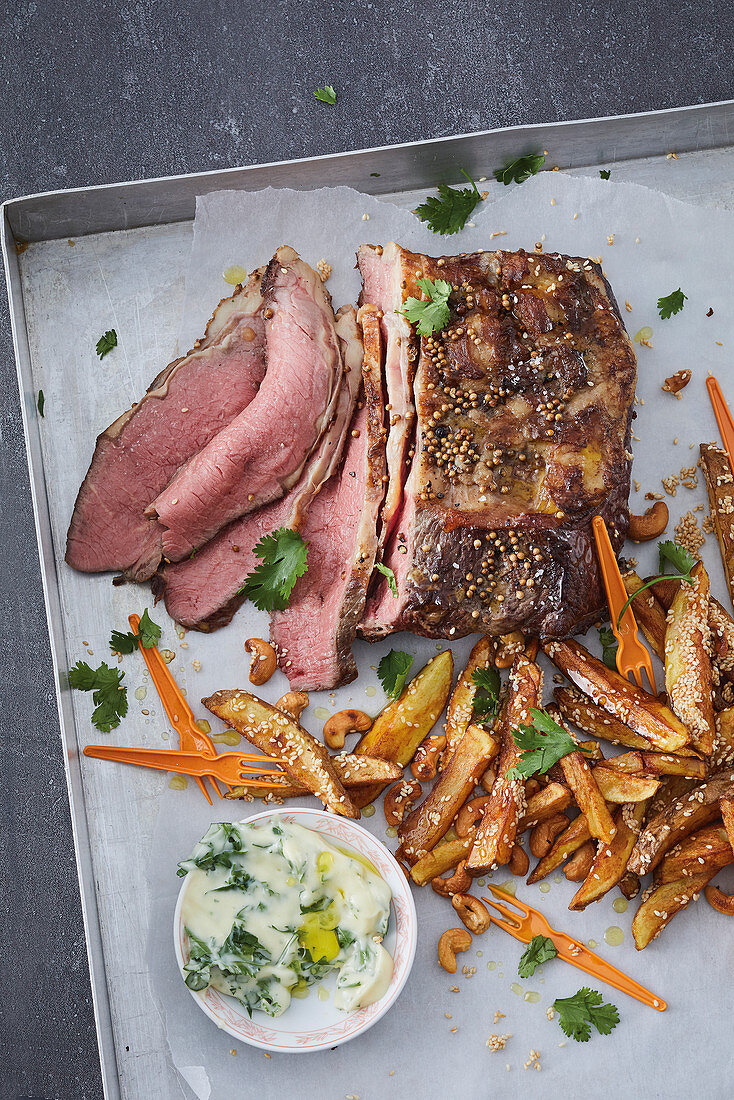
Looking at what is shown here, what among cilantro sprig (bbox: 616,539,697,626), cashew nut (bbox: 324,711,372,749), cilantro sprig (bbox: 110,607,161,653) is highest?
cilantro sprig (bbox: 616,539,697,626)

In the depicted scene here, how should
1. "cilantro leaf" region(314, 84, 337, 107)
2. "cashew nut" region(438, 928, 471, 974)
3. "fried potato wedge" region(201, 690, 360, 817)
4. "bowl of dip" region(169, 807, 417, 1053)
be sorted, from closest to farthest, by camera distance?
1. "bowl of dip" region(169, 807, 417, 1053)
2. "fried potato wedge" region(201, 690, 360, 817)
3. "cashew nut" region(438, 928, 471, 974)
4. "cilantro leaf" region(314, 84, 337, 107)

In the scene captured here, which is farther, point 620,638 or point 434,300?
point 620,638

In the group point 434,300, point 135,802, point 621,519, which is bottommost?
point 135,802

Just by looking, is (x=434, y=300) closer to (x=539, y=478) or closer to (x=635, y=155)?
(x=539, y=478)

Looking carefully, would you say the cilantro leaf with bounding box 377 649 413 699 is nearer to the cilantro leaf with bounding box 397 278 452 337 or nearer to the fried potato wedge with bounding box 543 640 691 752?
the fried potato wedge with bounding box 543 640 691 752

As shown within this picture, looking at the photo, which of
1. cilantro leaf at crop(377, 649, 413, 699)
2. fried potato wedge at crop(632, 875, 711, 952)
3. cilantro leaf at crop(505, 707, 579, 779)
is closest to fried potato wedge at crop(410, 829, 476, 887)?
cilantro leaf at crop(505, 707, 579, 779)

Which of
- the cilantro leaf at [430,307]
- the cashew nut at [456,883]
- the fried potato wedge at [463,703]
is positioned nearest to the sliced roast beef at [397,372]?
the cilantro leaf at [430,307]

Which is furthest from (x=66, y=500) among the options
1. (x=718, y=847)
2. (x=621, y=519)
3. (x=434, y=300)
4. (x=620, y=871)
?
(x=718, y=847)
